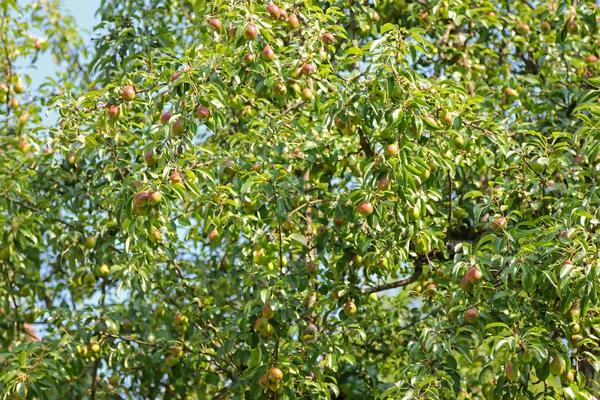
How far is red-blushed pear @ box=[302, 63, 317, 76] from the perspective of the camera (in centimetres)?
363

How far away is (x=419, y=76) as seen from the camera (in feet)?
11.8

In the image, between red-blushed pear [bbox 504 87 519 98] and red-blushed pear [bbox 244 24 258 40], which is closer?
red-blushed pear [bbox 244 24 258 40]

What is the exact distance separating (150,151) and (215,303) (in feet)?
4.94

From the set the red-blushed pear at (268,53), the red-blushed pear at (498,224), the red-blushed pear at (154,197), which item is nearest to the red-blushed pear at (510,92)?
the red-blushed pear at (498,224)

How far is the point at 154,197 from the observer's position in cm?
312

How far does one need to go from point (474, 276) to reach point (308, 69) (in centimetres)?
109

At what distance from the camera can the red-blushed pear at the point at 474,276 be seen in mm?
3285

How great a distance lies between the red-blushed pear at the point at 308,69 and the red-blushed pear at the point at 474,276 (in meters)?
1.04

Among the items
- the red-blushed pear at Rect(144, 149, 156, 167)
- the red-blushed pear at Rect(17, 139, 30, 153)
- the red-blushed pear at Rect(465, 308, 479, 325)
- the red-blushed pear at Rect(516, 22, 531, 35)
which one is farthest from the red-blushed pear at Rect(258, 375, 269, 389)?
the red-blushed pear at Rect(516, 22, 531, 35)

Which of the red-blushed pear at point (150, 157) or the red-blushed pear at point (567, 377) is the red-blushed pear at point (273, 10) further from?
the red-blushed pear at point (567, 377)

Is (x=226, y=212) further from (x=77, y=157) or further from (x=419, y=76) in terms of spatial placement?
(x=419, y=76)

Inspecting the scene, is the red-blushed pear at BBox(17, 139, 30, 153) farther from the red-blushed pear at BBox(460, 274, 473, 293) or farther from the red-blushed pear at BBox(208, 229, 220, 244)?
the red-blushed pear at BBox(460, 274, 473, 293)

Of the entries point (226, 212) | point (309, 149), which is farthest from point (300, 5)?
point (226, 212)

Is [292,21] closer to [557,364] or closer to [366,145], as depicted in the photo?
[366,145]
